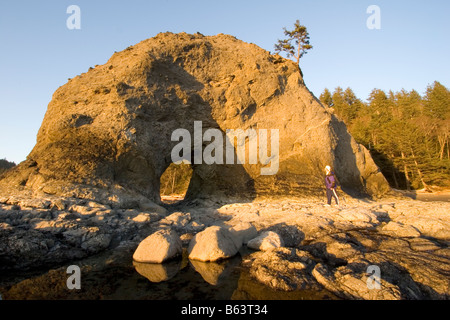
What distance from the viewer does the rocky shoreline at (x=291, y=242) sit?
515 centimetres

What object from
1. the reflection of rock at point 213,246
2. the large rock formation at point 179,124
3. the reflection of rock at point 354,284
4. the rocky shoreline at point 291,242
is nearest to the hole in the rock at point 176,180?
the large rock formation at point 179,124

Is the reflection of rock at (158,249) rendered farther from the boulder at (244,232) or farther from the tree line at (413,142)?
the tree line at (413,142)

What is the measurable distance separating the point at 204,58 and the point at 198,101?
3208mm

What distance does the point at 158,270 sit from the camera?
611 cm

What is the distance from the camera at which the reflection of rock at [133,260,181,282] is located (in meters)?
5.60

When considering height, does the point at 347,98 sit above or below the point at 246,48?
above

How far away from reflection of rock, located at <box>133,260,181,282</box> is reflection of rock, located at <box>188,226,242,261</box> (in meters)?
0.65

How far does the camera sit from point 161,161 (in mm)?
15055

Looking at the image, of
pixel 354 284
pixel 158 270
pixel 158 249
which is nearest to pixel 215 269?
pixel 158 270

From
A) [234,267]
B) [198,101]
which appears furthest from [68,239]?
[198,101]

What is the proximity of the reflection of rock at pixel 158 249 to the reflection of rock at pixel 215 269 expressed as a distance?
658mm

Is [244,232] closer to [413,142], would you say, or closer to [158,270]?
[158,270]

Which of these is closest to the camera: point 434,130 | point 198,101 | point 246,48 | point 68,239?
point 68,239
